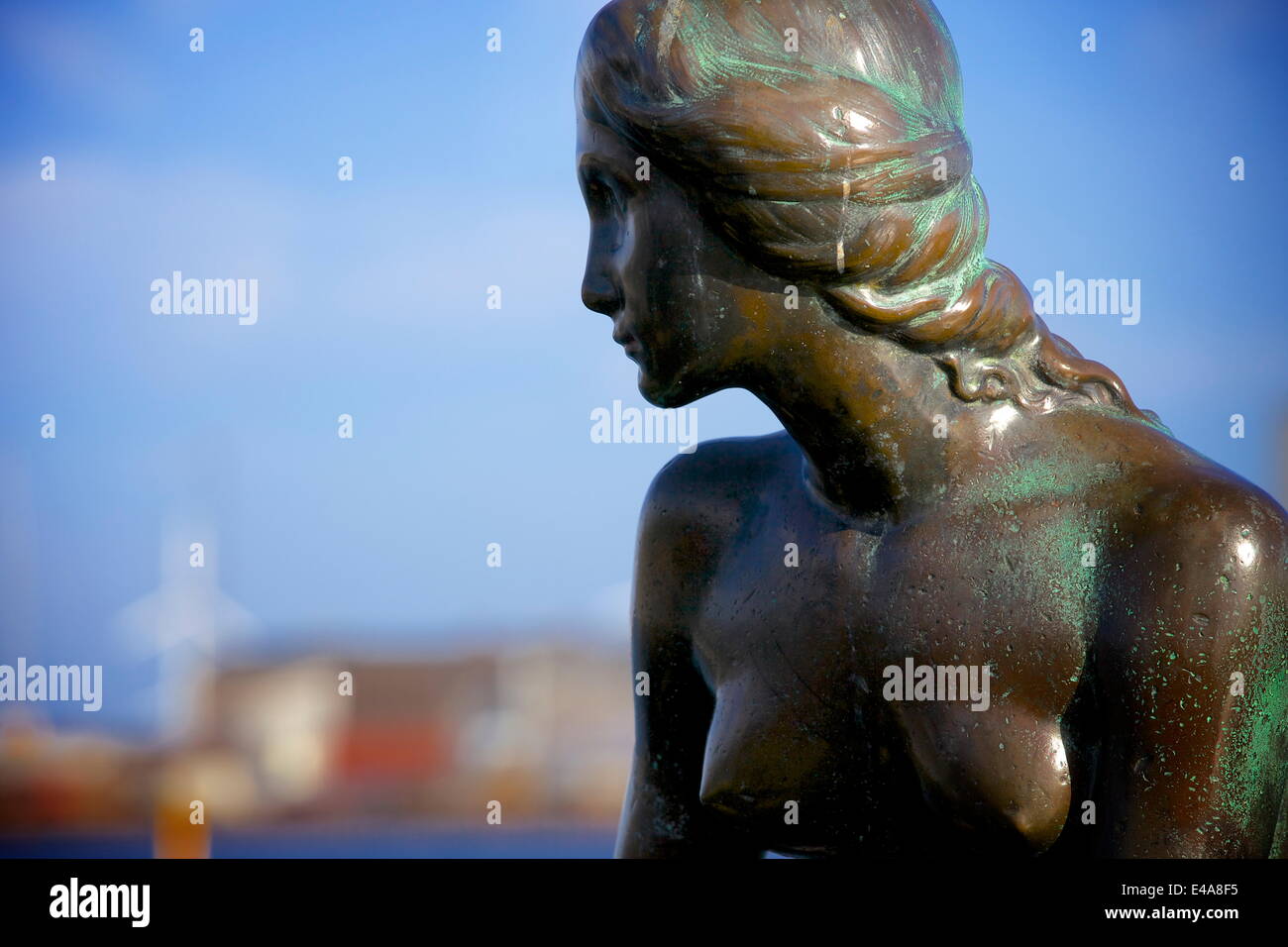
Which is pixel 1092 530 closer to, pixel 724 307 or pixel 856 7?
pixel 724 307

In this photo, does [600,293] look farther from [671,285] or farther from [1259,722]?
[1259,722]

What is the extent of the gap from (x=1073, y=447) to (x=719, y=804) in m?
0.94

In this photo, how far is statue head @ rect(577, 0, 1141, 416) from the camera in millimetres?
2533

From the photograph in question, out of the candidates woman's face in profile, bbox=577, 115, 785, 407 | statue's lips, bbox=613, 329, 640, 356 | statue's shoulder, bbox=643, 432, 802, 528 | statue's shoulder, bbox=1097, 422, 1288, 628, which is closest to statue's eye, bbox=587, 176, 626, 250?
woman's face in profile, bbox=577, 115, 785, 407

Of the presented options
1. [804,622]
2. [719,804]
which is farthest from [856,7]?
[719,804]

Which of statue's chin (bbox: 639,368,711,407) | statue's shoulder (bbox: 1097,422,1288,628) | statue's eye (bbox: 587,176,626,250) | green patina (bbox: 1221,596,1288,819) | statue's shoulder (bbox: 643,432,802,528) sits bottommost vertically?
green patina (bbox: 1221,596,1288,819)

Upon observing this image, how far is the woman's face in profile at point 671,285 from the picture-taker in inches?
104

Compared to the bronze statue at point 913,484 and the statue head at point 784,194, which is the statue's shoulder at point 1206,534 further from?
the statue head at point 784,194

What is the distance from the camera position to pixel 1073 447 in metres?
2.68

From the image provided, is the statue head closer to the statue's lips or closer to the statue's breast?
the statue's lips

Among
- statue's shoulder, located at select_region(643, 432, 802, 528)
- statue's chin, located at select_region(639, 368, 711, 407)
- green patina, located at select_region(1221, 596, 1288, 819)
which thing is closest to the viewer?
green patina, located at select_region(1221, 596, 1288, 819)

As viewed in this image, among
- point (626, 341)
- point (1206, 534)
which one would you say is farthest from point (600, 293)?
point (1206, 534)

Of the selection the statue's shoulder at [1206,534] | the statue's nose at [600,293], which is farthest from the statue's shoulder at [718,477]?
the statue's shoulder at [1206,534]

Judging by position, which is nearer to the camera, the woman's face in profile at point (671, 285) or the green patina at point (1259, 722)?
the green patina at point (1259, 722)
